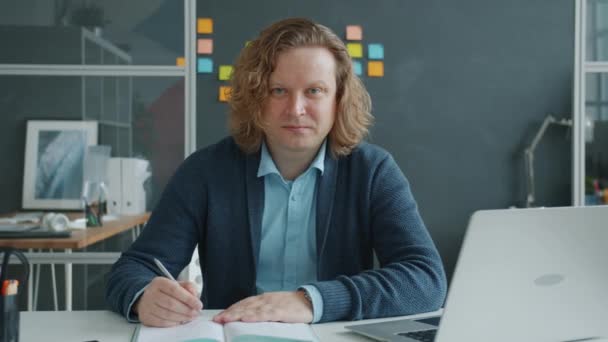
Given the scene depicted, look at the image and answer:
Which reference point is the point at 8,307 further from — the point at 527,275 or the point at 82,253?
the point at 82,253

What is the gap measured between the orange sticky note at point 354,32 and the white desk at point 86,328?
2.37 meters

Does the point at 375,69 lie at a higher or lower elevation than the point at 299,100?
higher

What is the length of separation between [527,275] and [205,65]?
2.74 metres

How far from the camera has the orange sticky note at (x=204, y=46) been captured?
358cm

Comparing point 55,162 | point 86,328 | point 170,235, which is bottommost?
point 86,328

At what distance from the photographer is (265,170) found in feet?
6.03

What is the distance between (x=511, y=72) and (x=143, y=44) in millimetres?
1815

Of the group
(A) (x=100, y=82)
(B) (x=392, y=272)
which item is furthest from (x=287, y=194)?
(A) (x=100, y=82)

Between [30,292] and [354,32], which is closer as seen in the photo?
[30,292]

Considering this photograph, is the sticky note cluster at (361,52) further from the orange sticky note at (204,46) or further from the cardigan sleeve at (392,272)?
the cardigan sleeve at (392,272)

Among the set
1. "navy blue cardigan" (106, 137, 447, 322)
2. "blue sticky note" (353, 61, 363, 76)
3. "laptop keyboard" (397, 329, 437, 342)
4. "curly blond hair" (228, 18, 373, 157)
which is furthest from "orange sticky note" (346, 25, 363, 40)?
"laptop keyboard" (397, 329, 437, 342)

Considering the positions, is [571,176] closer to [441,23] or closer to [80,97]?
[441,23]

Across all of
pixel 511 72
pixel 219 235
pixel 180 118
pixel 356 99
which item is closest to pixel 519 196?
pixel 511 72

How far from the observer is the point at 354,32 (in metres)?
3.63
